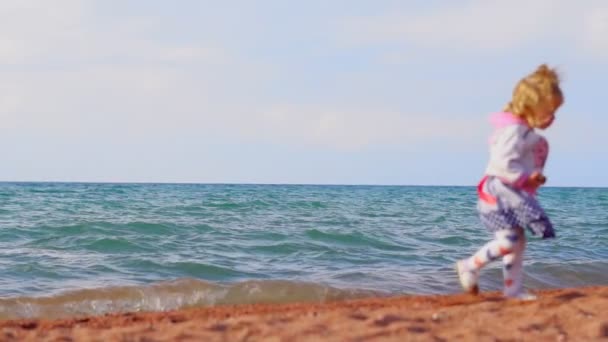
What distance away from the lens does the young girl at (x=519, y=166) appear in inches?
185

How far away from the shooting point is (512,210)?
477 cm

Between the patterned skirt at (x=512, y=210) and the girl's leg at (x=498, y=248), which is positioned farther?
the girl's leg at (x=498, y=248)

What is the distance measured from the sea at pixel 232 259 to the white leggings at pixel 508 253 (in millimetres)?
2402

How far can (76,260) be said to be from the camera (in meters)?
9.27

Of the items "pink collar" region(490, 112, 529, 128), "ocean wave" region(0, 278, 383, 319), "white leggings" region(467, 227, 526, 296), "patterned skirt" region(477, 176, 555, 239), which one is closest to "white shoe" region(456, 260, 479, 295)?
"white leggings" region(467, 227, 526, 296)

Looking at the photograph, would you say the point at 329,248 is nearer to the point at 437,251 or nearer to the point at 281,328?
the point at 437,251

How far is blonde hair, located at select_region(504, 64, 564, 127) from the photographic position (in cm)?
471

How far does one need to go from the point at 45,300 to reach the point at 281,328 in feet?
11.0

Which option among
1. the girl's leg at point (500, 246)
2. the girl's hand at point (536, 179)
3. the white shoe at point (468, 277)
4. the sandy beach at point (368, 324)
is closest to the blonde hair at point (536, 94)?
the girl's hand at point (536, 179)

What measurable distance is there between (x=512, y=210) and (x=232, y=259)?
5.31 metres

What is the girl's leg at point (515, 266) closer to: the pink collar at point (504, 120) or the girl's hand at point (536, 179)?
the girl's hand at point (536, 179)

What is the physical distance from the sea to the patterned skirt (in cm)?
269

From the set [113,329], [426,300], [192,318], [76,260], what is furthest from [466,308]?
[76,260]

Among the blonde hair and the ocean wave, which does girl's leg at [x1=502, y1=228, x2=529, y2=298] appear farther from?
the ocean wave
